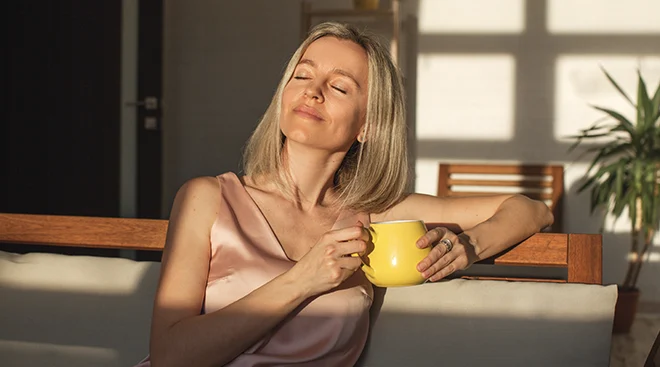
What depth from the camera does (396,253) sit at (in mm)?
1162

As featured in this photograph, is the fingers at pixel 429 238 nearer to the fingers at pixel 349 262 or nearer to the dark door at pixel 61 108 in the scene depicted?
the fingers at pixel 349 262

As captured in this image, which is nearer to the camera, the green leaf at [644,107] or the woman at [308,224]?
the woman at [308,224]

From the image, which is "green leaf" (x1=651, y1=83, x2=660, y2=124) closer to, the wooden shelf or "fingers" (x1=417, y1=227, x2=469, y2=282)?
the wooden shelf

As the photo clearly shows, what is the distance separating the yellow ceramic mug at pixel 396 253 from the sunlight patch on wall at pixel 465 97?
384 cm

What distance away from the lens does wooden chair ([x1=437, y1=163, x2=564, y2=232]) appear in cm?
469

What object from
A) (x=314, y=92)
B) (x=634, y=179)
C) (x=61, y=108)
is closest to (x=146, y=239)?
(x=314, y=92)

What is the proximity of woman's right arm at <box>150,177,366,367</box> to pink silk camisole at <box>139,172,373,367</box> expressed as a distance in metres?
0.03

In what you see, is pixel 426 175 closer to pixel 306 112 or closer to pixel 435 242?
pixel 306 112

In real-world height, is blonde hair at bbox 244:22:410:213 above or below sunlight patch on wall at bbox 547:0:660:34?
below

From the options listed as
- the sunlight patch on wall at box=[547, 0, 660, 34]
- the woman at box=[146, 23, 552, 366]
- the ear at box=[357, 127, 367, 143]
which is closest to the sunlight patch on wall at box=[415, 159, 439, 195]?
the sunlight patch on wall at box=[547, 0, 660, 34]

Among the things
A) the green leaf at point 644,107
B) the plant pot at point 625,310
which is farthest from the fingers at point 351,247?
the green leaf at point 644,107

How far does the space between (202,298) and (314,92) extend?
393 millimetres

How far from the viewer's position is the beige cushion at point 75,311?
1549 millimetres

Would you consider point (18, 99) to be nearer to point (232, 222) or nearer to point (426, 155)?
point (426, 155)
